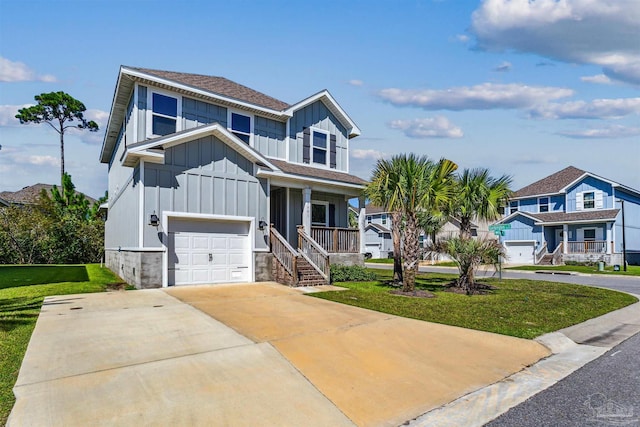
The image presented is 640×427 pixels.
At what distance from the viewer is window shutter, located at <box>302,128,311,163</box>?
743 inches

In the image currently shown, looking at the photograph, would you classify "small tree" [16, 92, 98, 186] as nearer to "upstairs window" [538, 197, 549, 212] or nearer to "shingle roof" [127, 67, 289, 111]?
"shingle roof" [127, 67, 289, 111]

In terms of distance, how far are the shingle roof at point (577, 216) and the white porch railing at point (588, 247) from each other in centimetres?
207

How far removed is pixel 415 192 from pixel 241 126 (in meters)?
8.42

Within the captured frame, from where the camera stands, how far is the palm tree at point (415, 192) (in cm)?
1212

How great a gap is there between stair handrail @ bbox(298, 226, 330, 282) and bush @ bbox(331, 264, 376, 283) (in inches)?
34.5

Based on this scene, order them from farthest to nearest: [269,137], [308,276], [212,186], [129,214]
Result: [269,137], [129,214], [308,276], [212,186]

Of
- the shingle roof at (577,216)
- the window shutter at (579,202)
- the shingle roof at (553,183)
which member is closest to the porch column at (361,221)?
the shingle roof at (553,183)

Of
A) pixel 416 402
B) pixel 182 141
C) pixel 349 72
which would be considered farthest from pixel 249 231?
pixel 416 402

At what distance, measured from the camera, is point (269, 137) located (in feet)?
58.1

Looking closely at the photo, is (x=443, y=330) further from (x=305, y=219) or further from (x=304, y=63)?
(x=304, y=63)

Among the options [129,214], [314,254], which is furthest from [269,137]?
[129,214]

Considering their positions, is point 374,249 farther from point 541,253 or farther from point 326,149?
point 326,149

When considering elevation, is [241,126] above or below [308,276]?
above

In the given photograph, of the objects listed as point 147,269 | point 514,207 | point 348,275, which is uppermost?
point 514,207
